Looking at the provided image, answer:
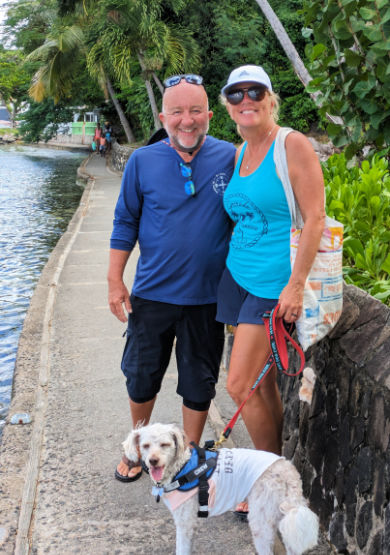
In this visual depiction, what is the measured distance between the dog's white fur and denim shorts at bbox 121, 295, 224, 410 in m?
0.72

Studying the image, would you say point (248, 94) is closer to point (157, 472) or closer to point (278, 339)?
point (278, 339)

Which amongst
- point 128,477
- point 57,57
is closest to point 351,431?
point 128,477

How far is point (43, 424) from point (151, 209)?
205cm

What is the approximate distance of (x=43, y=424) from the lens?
4535 mm

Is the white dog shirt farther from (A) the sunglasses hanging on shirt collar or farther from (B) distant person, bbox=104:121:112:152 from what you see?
(B) distant person, bbox=104:121:112:152

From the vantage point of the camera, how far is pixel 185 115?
332 cm

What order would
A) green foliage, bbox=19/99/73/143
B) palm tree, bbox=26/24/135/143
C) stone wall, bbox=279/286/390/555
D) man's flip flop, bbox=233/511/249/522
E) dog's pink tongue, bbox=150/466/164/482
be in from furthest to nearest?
green foliage, bbox=19/99/73/143
palm tree, bbox=26/24/135/143
man's flip flop, bbox=233/511/249/522
dog's pink tongue, bbox=150/466/164/482
stone wall, bbox=279/286/390/555

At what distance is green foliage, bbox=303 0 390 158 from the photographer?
3771mm

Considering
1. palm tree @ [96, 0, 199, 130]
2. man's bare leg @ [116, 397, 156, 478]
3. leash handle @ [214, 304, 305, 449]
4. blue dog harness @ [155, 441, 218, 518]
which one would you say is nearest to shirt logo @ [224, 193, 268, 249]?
leash handle @ [214, 304, 305, 449]

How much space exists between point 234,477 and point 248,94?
1.87 m

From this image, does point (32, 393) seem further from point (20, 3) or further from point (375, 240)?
point (20, 3)

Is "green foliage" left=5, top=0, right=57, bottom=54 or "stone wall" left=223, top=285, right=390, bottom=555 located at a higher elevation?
"green foliage" left=5, top=0, right=57, bottom=54

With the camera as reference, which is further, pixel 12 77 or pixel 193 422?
pixel 12 77

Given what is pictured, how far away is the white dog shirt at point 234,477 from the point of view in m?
2.88
